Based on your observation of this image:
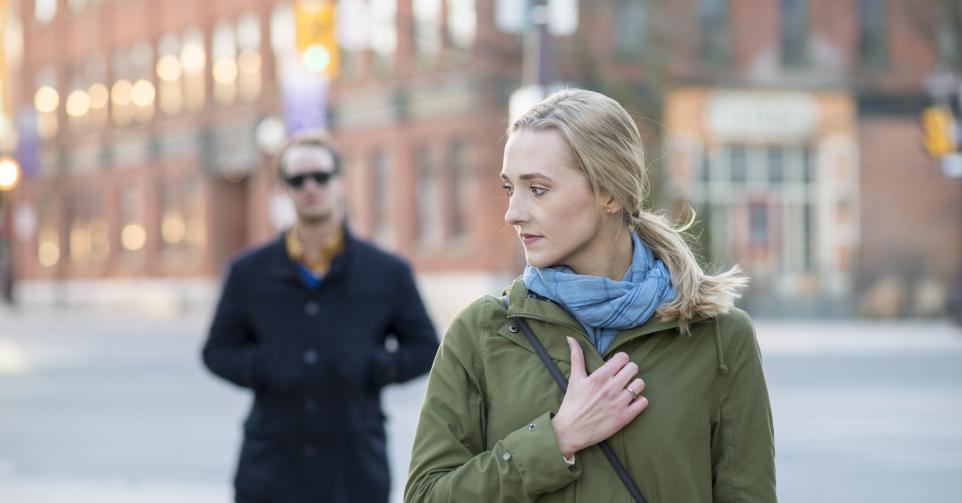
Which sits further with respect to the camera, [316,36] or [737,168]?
[737,168]

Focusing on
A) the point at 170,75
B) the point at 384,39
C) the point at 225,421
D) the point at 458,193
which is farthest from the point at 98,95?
the point at 225,421

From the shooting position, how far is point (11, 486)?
10.1m

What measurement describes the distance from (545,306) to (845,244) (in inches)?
1351

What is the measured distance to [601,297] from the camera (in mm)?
2816

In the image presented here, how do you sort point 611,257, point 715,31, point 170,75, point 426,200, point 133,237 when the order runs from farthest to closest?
point 133,237
point 170,75
point 715,31
point 426,200
point 611,257

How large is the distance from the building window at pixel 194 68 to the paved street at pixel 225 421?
19.7m

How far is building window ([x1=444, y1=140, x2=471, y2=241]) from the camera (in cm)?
3422

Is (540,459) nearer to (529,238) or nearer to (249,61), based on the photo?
(529,238)

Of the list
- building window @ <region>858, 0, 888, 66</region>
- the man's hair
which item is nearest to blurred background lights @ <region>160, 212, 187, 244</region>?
building window @ <region>858, 0, 888, 66</region>

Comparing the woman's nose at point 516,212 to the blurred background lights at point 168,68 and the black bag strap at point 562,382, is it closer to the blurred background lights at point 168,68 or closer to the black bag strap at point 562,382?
the black bag strap at point 562,382

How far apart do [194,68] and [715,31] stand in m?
17.7

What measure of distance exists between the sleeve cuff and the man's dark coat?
8.13ft

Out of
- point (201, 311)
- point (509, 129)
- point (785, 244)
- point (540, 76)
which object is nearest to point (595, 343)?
point (509, 129)

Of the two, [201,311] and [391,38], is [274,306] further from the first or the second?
[201,311]
